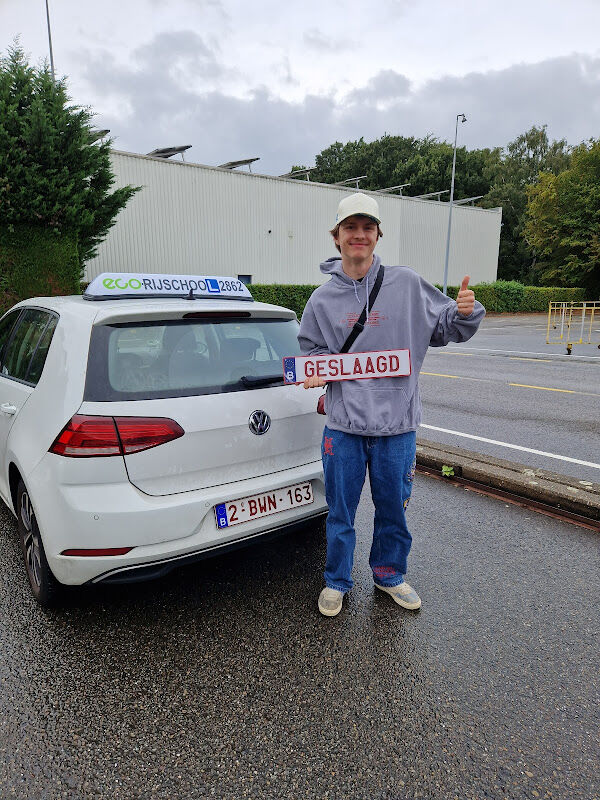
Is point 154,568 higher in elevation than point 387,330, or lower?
lower

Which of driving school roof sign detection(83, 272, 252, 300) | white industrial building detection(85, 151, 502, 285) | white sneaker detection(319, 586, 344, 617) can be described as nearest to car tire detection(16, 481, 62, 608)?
driving school roof sign detection(83, 272, 252, 300)

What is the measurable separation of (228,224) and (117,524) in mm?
25255

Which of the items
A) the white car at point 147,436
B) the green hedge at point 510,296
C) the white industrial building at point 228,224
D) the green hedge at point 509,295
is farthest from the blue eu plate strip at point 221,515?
the green hedge at point 510,296

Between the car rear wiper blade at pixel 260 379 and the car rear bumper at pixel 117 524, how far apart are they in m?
0.52

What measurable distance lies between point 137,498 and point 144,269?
873 inches

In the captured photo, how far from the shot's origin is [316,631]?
8.60 feet

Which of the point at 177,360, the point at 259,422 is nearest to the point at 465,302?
the point at 259,422

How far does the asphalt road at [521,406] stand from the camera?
556cm

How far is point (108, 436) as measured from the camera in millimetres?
2383

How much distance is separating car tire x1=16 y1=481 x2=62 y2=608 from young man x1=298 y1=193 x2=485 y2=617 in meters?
1.32

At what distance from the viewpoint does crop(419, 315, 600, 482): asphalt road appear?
556 cm

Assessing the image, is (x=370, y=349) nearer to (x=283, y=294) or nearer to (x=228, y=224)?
(x=283, y=294)

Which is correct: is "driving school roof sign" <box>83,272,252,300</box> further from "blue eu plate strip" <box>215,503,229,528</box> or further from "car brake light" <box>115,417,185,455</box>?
"blue eu plate strip" <box>215,503,229,528</box>

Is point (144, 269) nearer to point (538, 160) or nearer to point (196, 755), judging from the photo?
point (196, 755)
